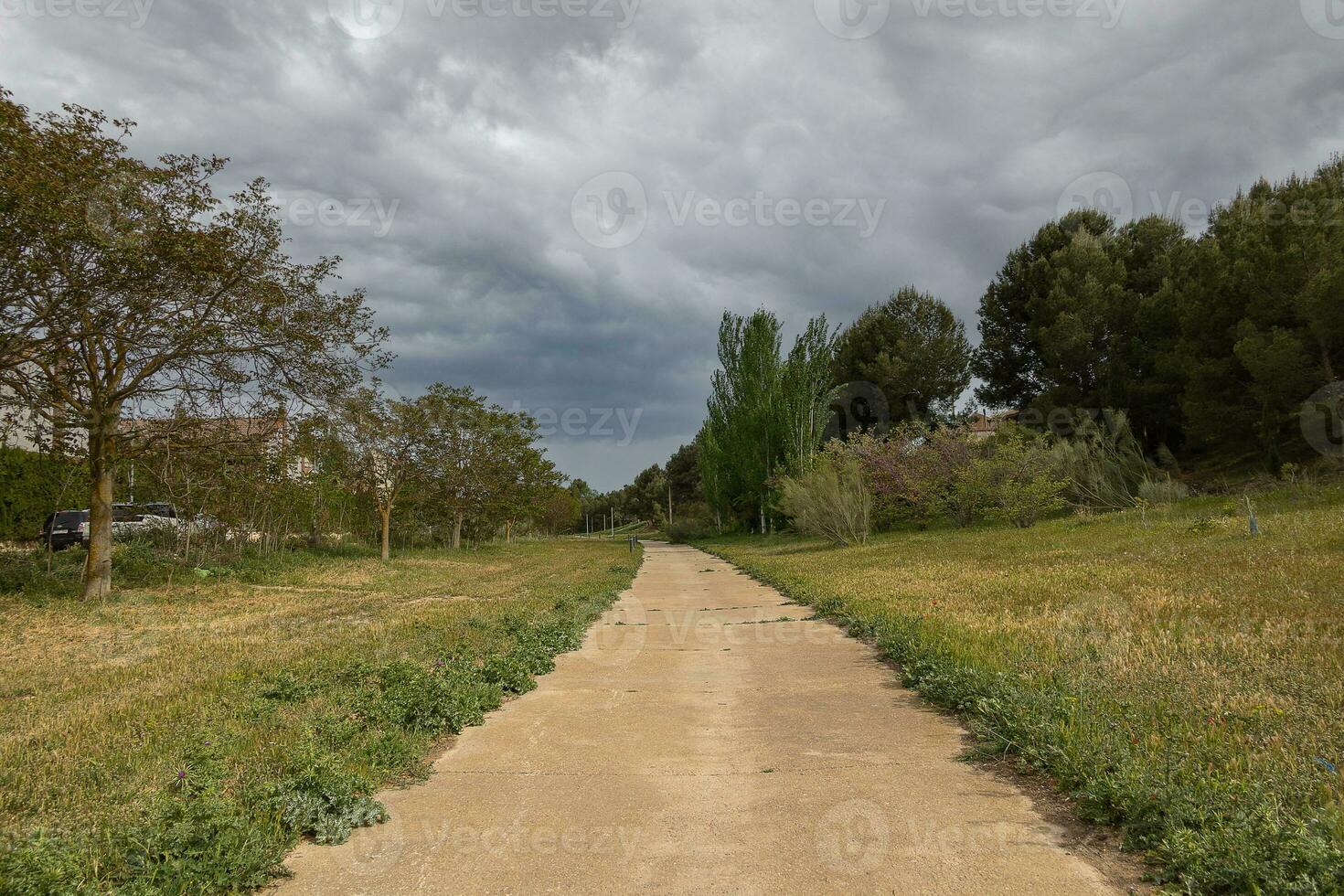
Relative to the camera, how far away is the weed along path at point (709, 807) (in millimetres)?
2721

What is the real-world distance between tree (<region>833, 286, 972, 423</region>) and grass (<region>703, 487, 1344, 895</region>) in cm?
2702

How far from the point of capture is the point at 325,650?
7305 millimetres

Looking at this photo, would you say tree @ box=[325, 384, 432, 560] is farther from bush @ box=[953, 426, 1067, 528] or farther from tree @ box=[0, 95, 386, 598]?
bush @ box=[953, 426, 1067, 528]

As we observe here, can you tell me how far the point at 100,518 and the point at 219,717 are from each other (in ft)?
31.3

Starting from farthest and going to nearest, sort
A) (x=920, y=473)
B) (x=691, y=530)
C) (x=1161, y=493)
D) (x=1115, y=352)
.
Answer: (x=691, y=530)
(x=1115, y=352)
(x=920, y=473)
(x=1161, y=493)

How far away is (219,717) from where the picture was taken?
478cm

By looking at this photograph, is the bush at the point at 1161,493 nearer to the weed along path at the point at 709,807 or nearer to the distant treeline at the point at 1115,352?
the distant treeline at the point at 1115,352

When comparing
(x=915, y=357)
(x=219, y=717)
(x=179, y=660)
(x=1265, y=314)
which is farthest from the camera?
(x=915, y=357)

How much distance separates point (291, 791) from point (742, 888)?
2095 millimetres

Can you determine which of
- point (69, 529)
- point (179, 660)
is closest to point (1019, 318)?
point (179, 660)

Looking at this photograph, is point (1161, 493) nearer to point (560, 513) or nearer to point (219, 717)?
point (219, 717)

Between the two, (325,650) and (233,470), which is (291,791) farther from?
(233,470)

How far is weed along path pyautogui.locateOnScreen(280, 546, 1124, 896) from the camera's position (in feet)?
8.93

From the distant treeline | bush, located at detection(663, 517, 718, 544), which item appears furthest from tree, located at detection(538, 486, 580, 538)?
the distant treeline
